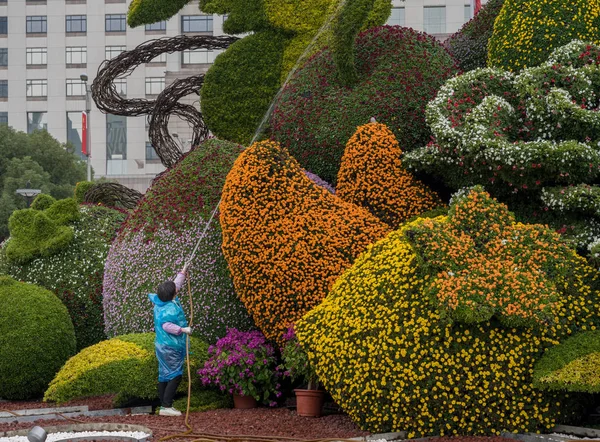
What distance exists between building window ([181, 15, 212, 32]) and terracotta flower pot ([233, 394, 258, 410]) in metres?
48.8

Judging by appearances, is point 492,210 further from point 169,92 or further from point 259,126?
point 169,92

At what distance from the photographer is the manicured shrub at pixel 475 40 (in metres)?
12.2

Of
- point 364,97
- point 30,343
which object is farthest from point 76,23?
point 364,97

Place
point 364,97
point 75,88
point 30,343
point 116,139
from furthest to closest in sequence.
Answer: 1. point 75,88
2. point 116,139
3. point 30,343
4. point 364,97

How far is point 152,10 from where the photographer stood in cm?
1391

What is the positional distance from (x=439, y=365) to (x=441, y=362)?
41 millimetres

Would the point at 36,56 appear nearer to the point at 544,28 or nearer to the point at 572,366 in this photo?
the point at 544,28

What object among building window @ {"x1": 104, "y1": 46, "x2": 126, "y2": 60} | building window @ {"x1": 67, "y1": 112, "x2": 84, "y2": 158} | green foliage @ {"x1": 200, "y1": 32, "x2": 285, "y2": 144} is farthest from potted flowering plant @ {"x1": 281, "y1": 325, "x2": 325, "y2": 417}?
building window @ {"x1": 67, "y1": 112, "x2": 84, "y2": 158}

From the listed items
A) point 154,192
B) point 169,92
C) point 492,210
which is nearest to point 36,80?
point 169,92

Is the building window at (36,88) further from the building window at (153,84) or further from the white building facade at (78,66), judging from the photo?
the building window at (153,84)

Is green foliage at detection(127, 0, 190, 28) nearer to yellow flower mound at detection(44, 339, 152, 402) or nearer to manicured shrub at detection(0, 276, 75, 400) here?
manicured shrub at detection(0, 276, 75, 400)

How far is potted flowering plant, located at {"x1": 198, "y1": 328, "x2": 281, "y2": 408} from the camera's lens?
9.64 metres

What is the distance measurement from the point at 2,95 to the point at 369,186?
190ft

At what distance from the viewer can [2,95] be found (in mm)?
63125
